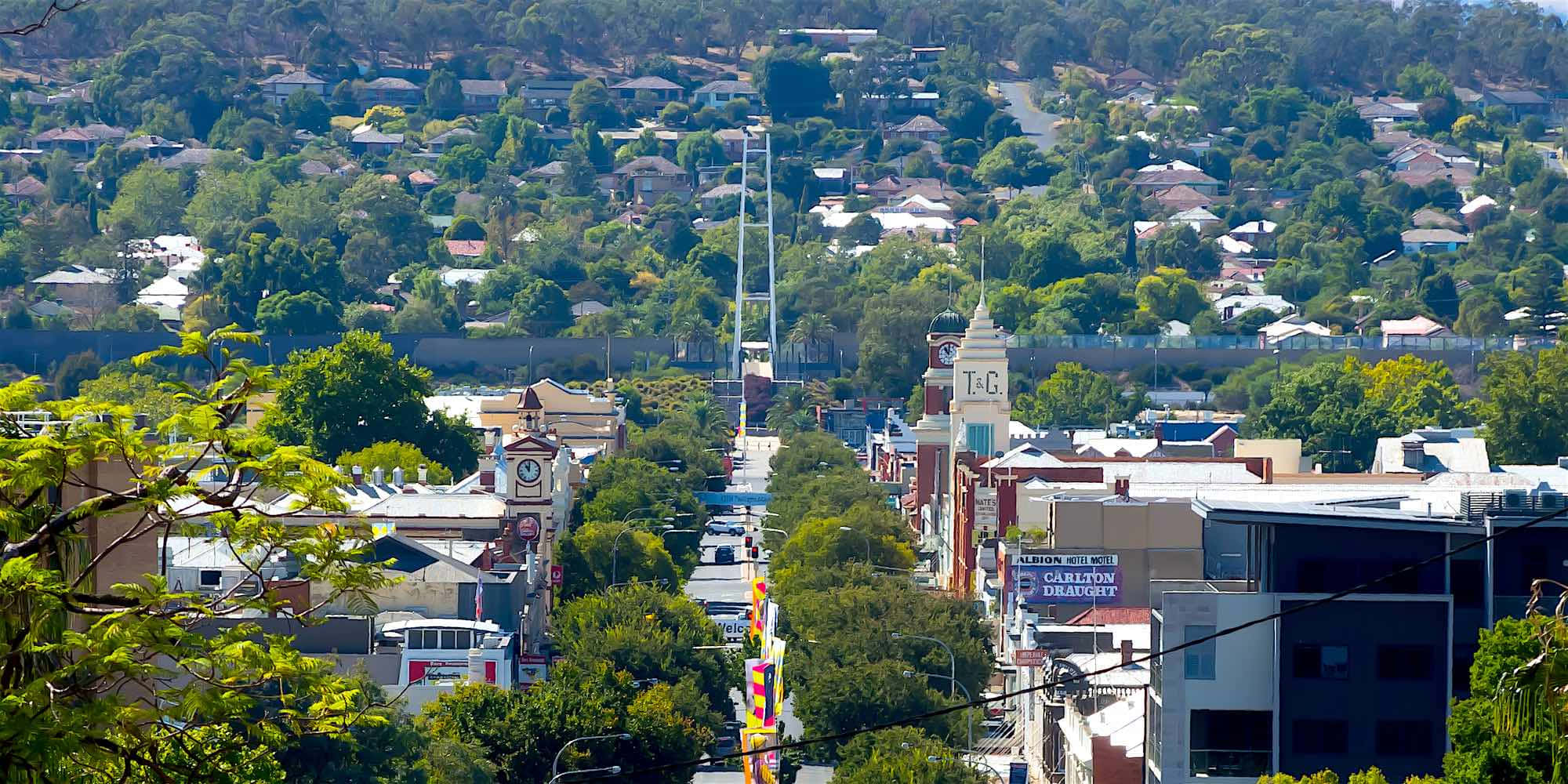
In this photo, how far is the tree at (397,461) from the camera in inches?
5433

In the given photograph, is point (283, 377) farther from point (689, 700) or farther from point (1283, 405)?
point (689, 700)

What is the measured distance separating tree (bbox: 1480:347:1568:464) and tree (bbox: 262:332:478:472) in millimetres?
49599

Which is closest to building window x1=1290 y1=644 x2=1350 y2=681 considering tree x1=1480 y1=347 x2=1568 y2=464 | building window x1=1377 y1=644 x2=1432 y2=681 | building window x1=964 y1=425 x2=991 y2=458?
building window x1=1377 y1=644 x2=1432 y2=681

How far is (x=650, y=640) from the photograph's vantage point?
264ft

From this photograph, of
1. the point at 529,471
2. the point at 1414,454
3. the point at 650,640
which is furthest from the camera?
the point at 1414,454

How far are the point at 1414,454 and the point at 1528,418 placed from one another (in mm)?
28612

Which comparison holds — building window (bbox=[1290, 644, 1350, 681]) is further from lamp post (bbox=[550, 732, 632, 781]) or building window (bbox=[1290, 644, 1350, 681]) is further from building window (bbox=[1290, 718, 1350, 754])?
lamp post (bbox=[550, 732, 632, 781])

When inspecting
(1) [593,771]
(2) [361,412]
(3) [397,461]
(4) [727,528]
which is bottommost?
(1) [593,771]

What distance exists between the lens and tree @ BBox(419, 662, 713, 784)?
209ft

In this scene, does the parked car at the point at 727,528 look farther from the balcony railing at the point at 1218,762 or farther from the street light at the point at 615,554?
the balcony railing at the point at 1218,762

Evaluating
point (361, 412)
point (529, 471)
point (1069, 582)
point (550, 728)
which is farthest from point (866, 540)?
point (361, 412)

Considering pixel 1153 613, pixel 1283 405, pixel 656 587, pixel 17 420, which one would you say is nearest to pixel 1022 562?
pixel 656 587

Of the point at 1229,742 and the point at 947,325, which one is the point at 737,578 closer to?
the point at 947,325

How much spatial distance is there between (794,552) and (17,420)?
8999cm
